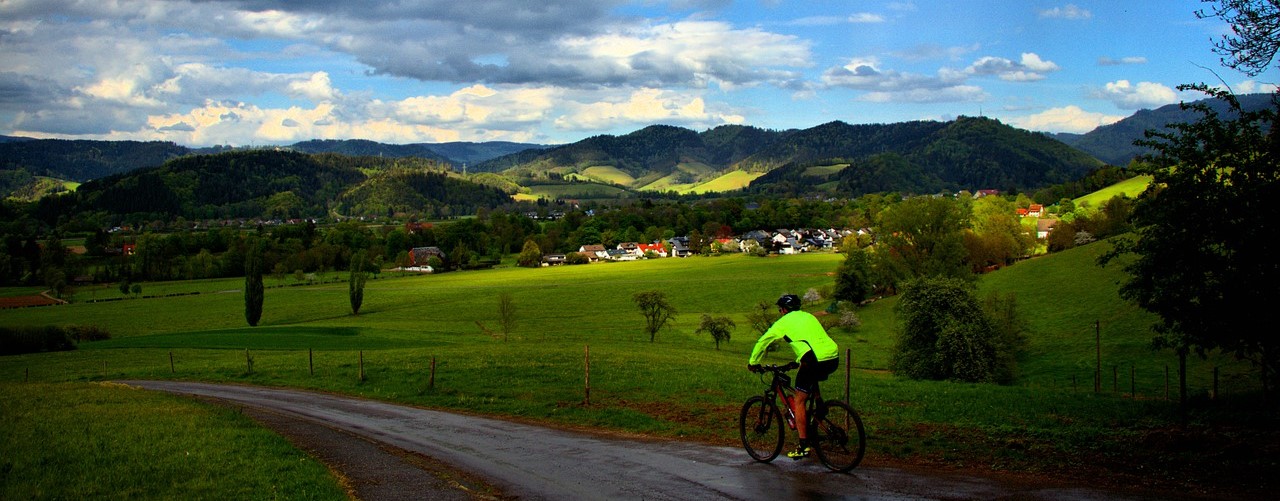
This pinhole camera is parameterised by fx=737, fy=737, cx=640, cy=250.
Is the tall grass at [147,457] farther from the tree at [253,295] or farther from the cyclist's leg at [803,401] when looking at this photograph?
the tree at [253,295]

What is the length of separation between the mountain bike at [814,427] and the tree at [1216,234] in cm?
773

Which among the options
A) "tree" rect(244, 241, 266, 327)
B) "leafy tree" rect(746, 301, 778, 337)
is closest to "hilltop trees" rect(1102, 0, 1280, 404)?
"leafy tree" rect(746, 301, 778, 337)

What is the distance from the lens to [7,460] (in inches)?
485

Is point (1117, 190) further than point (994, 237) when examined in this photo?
Yes

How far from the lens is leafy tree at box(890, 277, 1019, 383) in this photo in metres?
35.8

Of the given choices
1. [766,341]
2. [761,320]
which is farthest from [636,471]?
[761,320]

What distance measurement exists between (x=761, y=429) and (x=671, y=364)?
1808 centimetres

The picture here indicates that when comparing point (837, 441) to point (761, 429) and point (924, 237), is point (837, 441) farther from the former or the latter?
point (924, 237)

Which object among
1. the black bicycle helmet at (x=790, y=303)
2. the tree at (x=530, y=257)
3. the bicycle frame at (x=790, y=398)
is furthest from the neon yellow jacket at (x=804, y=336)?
the tree at (x=530, y=257)

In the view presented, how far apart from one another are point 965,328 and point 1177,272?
70.0ft

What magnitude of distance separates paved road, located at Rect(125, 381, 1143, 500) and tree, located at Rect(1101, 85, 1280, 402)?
749cm

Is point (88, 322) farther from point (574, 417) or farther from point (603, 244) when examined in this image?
point (603, 244)

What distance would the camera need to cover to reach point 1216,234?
14.8m

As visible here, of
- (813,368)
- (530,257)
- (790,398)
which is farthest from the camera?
(530,257)
